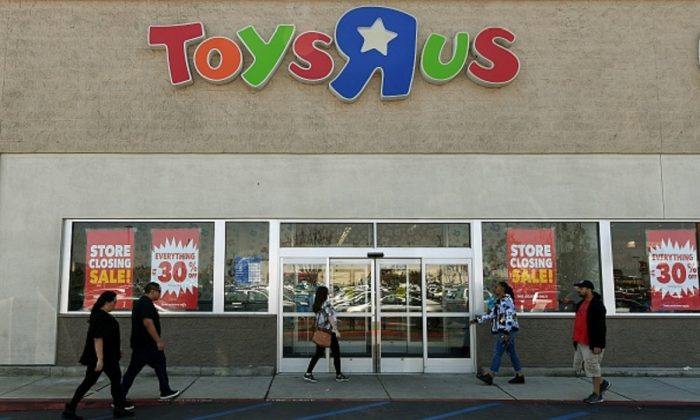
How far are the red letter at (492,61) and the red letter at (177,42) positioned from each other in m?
5.48

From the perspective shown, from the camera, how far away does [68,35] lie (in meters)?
11.4

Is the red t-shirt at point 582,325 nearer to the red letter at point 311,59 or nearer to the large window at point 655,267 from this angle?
the large window at point 655,267

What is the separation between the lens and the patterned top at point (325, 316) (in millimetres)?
9914

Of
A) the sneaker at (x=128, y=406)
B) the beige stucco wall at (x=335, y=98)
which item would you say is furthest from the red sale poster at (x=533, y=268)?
the sneaker at (x=128, y=406)

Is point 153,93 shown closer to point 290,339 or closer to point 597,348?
point 290,339

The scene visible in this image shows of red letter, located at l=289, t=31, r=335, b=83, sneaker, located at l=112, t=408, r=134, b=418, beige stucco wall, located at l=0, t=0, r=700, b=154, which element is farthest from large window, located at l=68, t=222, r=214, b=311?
red letter, located at l=289, t=31, r=335, b=83

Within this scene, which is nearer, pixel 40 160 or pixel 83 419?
pixel 83 419

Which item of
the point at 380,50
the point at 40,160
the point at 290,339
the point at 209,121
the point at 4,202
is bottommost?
the point at 290,339

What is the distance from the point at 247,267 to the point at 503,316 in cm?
482

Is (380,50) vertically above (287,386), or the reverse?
(380,50)

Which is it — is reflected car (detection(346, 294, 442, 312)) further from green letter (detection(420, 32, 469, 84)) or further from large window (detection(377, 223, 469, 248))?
green letter (detection(420, 32, 469, 84))

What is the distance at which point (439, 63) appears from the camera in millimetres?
11297

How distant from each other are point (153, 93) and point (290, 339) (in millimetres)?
5532

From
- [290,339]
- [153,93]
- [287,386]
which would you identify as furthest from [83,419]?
[153,93]
